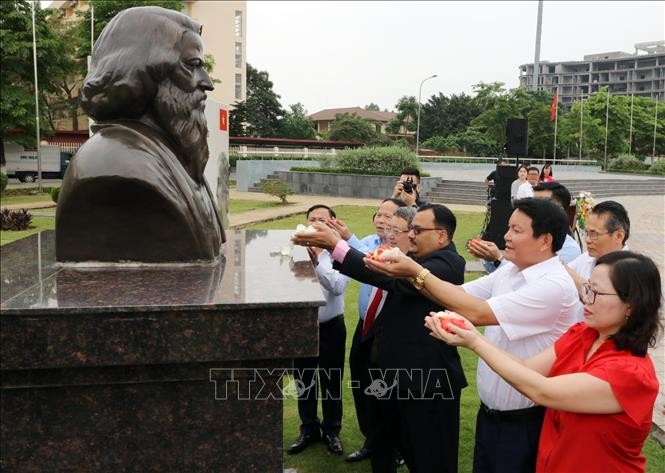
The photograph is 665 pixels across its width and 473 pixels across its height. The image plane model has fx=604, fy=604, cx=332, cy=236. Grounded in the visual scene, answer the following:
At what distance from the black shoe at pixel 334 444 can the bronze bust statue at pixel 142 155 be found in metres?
1.42

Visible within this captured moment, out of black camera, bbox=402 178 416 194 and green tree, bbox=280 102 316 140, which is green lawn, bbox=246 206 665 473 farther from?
green tree, bbox=280 102 316 140

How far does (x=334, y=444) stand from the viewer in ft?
11.9

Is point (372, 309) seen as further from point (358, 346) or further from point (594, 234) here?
point (594, 234)

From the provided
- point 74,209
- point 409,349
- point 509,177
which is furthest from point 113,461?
point 509,177

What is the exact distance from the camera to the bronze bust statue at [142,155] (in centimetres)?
261

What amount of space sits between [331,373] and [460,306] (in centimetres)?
147

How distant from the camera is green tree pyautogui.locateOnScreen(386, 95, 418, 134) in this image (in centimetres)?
5250

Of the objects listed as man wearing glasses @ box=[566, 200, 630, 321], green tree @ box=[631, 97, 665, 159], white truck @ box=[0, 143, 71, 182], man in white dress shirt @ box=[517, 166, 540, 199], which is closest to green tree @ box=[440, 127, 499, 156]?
green tree @ box=[631, 97, 665, 159]

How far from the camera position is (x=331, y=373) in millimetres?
3664

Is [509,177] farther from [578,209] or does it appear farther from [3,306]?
[3,306]

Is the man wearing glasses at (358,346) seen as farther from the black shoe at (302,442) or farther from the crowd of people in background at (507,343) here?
the black shoe at (302,442)

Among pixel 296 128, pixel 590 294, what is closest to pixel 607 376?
pixel 590 294

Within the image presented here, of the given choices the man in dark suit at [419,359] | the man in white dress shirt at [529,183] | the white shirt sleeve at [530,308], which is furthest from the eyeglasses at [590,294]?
the man in white dress shirt at [529,183]

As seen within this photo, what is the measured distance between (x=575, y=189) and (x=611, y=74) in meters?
66.1
